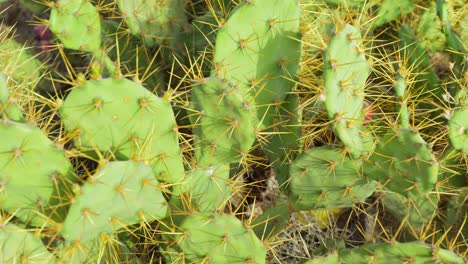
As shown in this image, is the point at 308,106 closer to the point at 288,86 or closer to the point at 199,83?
the point at 288,86

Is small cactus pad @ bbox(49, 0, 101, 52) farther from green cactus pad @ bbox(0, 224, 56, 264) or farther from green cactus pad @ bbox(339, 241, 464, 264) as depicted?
green cactus pad @ bbox(339, 241, 464, 264)

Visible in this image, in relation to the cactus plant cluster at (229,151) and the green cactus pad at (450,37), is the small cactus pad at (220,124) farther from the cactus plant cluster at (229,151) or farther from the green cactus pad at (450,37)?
the green cactus pad at (450,37)

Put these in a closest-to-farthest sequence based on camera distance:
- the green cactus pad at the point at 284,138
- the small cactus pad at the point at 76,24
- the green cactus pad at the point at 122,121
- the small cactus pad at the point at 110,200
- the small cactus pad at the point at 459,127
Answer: the small cactus pad at the point at 110,200 → the green cactus pad at the point at 122,121 → the small cactus pad at the point at 459,127 → the green cactus pad at the point at 284,138 → the small cactus pad at the point at 76,24

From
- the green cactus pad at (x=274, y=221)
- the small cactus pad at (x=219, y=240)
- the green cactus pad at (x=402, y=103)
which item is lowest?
the green cactus pad at (x=274, y=221)

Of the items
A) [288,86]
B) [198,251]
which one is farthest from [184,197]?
[288,86]

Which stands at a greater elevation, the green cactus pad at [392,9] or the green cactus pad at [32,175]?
the green cactus pad at [392,9]

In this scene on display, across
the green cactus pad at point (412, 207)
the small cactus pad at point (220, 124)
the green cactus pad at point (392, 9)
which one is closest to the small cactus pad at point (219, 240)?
the small cactus pad at point (220, 124)

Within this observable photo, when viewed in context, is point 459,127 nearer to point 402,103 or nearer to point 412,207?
point 402,103

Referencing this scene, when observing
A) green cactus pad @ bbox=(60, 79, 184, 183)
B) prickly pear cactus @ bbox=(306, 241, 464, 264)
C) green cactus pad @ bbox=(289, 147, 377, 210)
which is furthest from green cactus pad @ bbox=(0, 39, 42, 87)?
prickly pear cactus @ bbox=(306, 241, 464, 264)
